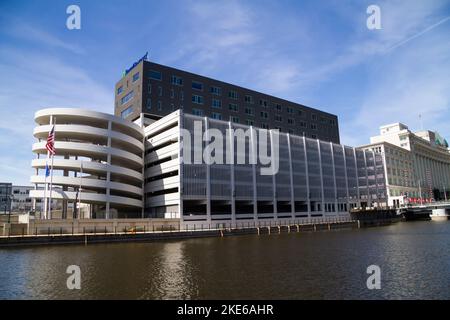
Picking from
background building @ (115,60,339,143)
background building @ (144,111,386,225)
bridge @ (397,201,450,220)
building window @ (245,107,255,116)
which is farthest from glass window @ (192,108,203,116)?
bridge @ (397,201,450,220)

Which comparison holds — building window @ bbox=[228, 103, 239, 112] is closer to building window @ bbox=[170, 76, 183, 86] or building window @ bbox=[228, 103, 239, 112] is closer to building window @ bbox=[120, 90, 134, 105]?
building window @ bbox=[170, 76, 183, 86]

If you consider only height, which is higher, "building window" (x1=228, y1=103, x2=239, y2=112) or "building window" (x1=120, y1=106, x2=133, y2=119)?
"building window" (x1=228, y1=103, x2=239, y2=112)

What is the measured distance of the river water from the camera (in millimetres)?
20797

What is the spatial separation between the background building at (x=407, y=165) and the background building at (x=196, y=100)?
5614 centimetres

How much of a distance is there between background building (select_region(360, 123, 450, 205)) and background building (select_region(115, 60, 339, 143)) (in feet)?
184

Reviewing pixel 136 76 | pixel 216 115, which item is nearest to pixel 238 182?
pixel 216 115

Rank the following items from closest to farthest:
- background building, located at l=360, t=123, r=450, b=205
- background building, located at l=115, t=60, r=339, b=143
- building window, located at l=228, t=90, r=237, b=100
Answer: background building, located at l=115, t=60, r=339, b=143
building window, located at l=228, t=90, r=237, b=100
background building, located at l=360, t=123, r=450, b=205

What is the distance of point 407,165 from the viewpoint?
170 metres

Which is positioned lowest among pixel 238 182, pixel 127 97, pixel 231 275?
pixel 231 275

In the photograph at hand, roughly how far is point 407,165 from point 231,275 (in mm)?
169834

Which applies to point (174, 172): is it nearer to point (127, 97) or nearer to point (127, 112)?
point (127, 112)
